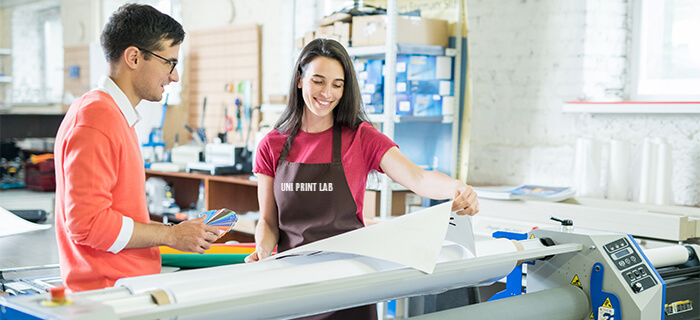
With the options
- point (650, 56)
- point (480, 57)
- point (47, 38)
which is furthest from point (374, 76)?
point (47, 38)

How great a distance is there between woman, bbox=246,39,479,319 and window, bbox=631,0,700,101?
2.15 meters

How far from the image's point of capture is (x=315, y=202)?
1.74 meters

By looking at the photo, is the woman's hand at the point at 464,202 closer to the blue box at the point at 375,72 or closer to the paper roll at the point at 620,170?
the paper roll at the point at 620,170

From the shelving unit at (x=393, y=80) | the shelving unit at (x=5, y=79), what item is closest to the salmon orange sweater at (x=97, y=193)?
the shelving unit at (x=393, y=80)

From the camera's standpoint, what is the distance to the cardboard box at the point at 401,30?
3488 mm

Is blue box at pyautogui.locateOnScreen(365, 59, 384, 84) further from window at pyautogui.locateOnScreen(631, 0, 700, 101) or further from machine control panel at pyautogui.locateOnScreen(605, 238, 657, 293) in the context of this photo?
machine control panel at pyautogui.locateOnScreen(605, 238, 657, 293)

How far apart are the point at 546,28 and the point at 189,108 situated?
305cm

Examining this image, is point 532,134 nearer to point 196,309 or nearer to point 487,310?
point 487,310

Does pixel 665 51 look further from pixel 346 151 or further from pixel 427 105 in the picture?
pixel 346 151

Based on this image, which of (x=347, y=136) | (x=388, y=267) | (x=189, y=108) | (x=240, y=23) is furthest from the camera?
(x=189, y=108)

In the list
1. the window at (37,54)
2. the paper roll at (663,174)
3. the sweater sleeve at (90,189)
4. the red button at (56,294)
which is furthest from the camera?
the window at (37,54)

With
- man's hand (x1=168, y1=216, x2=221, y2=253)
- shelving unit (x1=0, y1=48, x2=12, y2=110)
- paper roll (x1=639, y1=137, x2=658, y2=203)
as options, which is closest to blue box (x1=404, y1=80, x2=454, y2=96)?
paper roll (x1=639, y1=137, x2=658, y2=203)

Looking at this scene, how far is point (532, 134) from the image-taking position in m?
3.63

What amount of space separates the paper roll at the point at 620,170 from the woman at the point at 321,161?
5.83ft
